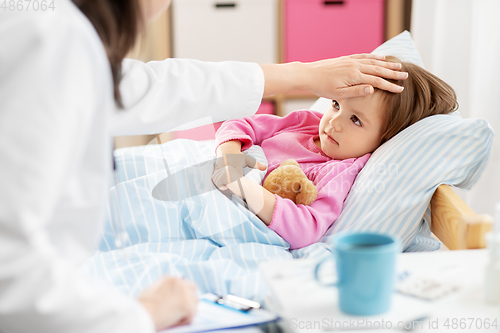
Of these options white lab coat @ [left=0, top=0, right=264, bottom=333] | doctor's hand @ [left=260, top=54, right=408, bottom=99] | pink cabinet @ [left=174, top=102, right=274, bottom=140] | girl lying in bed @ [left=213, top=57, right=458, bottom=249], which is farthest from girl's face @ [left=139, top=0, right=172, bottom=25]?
pink cabinet @ [left=174, top=102, right=274, bottom=140]

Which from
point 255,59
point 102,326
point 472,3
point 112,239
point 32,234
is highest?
point 472,3

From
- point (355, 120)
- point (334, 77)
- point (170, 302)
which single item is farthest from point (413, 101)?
point (170, 302)

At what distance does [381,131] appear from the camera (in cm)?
119

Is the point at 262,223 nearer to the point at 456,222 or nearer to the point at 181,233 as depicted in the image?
the point at 181,233

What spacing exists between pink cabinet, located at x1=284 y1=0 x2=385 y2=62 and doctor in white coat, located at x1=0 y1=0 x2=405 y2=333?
1908 millimetres

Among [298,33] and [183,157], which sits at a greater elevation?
[298,33]

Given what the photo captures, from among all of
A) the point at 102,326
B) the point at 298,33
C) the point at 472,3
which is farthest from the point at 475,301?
Result: the point at 298,33

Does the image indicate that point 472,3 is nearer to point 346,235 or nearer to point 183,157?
point 183,157

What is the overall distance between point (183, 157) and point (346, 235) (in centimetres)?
71

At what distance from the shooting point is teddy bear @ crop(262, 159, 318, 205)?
1.03 metres

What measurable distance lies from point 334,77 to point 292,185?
264mm

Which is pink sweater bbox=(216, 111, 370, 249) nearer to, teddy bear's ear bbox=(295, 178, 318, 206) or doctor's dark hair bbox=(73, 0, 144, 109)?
teddy bear's ear bbox=(295, 178, 318, 206)

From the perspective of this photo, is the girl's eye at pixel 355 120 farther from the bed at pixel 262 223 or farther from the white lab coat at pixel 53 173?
the white lab coat at pixel 53 173

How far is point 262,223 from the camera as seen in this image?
1.00 m
